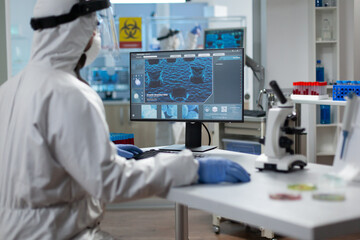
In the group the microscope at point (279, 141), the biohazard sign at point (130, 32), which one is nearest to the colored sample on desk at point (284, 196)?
the microscope at point (279, 141)

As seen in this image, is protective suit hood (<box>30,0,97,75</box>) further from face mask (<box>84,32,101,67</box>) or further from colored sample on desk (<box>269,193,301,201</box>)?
colored sample on desk (<box>269,193,301,201</box>)

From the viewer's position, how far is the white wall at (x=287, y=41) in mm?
4613

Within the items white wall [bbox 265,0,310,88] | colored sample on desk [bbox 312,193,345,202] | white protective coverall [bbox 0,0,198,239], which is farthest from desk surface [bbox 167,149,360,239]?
white wall [bbox 265,0,310,88]

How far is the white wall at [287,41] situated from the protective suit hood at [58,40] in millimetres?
3236

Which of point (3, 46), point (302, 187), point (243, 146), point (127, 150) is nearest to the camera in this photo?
point (302, 187)

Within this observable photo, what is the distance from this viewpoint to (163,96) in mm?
2287

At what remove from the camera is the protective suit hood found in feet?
5.09

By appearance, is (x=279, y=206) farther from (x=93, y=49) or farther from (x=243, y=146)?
(x=243, y=146)

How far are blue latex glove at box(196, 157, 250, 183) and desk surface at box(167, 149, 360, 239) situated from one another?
0.03m

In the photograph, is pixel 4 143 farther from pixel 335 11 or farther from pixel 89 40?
pixel 335 11

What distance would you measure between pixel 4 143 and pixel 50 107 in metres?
0.24

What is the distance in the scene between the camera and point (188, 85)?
2240 millimetres

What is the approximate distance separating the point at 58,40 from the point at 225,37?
2.50 metres

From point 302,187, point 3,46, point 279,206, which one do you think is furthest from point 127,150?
point 3,46
